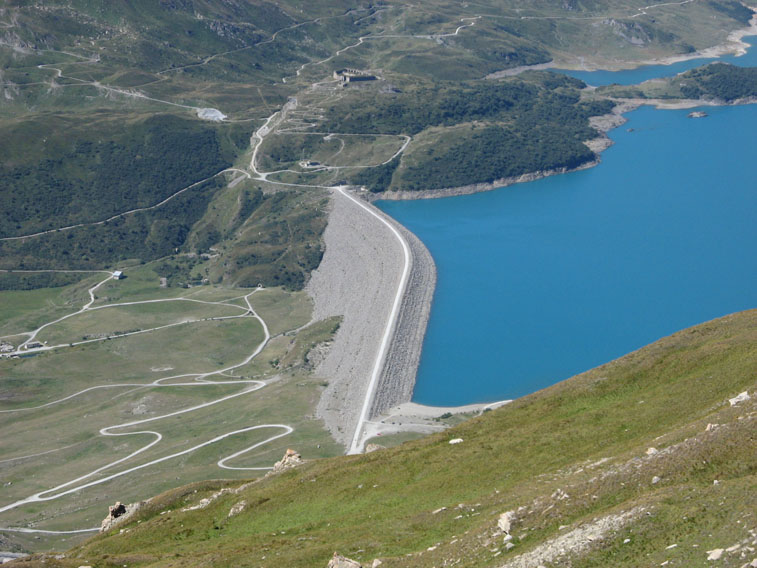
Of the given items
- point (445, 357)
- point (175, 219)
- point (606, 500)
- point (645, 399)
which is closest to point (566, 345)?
point (445, 357)

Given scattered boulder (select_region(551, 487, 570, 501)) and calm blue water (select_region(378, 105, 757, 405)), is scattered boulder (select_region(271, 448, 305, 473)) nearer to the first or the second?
scattered boulder (select_region(551, 487, 570, 501))

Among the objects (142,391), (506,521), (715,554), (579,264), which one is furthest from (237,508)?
(579,264)

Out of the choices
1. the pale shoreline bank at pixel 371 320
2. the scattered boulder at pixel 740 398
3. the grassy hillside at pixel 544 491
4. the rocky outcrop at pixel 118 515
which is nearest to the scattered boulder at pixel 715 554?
the grassy hillside at pixel 544 491

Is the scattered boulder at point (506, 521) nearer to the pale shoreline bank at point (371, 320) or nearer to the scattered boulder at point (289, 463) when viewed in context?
the scattered boulder at point (289, 463)

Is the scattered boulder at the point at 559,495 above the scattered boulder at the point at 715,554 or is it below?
below

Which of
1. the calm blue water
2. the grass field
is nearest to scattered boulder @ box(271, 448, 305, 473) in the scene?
the grass field

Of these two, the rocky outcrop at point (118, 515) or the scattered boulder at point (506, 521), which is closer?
the scattered boulder at point (506, 521)

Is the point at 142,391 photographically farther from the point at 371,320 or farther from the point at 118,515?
the point at 118,515
